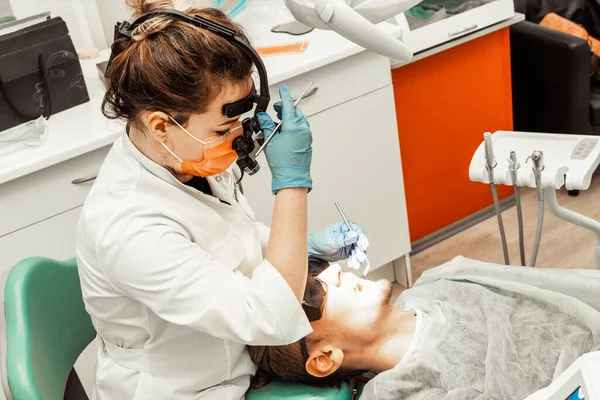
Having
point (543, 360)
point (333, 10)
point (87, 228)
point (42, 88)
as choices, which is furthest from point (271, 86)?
point (543, 360)

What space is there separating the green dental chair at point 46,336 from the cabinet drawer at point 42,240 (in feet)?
1.56

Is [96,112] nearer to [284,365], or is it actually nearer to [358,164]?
[358,164]

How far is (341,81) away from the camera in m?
2.27

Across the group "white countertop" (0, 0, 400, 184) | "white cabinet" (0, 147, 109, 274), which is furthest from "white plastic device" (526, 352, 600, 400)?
"white cabinet" (0, 147, 109, 274)

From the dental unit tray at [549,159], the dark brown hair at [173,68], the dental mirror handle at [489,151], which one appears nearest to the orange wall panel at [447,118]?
the dental unit tray at [549,159]

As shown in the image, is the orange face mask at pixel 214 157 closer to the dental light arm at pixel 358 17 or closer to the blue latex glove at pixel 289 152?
the blue latex glove at pixel 289 152

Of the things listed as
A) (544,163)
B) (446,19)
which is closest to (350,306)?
(544,163)

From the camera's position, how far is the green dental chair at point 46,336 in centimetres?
129

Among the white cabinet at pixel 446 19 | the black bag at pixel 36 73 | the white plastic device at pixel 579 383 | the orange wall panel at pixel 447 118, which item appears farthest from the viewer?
the orange wall panel at pixel 447 118

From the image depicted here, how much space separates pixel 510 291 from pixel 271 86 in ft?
2.87

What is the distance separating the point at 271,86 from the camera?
2.14 m

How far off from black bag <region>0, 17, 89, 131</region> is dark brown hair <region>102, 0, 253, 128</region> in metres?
0.81

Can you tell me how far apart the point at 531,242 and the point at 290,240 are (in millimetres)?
1731

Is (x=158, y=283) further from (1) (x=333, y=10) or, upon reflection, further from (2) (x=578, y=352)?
(2) (x=578, y=352)
